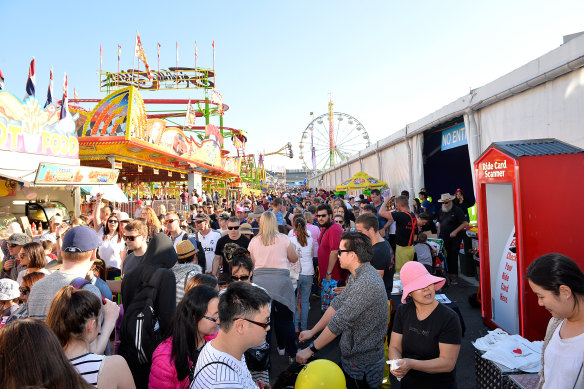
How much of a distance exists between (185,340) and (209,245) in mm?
3587

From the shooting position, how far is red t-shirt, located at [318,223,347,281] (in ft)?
15.8

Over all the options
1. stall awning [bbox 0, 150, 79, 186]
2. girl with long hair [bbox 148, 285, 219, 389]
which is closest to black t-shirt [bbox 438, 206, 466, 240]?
girl with long hair [bbox 148, 285, 219, 389]

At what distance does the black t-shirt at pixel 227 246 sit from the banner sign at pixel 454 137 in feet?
19.0

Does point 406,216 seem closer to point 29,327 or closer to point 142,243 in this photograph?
point 142,243

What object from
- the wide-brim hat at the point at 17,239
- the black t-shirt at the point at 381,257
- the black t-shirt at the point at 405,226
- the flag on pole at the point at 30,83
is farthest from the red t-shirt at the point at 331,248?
the flag on pole at the point at 30,83

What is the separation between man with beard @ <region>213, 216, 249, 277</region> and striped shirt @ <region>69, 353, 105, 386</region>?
3073mm

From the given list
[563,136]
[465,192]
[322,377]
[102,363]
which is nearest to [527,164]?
[563,136]

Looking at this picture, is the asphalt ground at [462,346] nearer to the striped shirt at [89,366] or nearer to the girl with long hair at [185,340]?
the girl with long hair at [185,340]

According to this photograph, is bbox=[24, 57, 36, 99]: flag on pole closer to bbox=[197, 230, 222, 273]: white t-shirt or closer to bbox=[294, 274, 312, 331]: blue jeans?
bbox=[197, 230, 222, 273]: white t-shirt

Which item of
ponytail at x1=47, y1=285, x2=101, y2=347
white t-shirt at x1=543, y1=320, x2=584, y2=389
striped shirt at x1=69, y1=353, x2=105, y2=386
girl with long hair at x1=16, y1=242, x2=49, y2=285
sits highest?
girl with long hair at x1=16, y1=242, x2=49, y2=285

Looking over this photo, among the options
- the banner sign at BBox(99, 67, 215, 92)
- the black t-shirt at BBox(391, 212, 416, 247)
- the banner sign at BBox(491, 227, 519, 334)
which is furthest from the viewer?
the banner sign at BBox(99, 67, 215, 92)

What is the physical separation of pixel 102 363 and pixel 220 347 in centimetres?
56

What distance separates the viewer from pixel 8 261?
4.23 metres

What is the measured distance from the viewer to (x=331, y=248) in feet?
16.3
